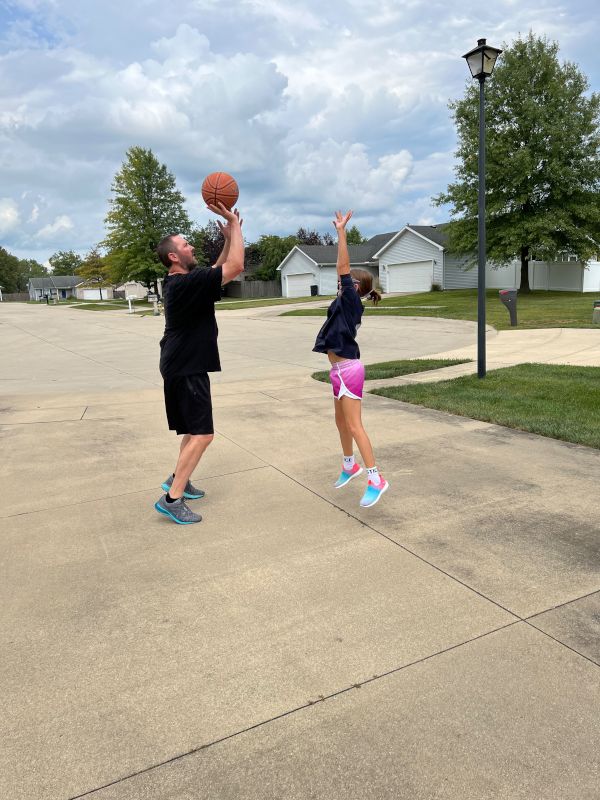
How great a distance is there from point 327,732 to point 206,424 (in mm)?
2300

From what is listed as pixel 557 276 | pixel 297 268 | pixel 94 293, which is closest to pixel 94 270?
pixel 94 293

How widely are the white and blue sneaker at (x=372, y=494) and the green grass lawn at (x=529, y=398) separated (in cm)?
245

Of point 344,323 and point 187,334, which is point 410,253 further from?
point 187,334

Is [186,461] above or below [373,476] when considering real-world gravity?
above

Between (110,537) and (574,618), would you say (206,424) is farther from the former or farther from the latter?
(574,618)

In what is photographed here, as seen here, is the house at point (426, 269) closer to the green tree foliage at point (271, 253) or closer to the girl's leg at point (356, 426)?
the green tree foliage at point (271, 253)

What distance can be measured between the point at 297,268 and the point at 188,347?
174 ft

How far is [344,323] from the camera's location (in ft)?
13.9

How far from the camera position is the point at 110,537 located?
12.5 feet

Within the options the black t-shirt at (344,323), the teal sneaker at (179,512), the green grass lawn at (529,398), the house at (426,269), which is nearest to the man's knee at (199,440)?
the teal sneaker at (179,512)

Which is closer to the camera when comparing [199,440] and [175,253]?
[175,253]

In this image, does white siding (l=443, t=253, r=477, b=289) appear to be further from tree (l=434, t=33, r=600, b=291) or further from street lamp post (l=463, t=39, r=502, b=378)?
street lamp post (l=463, t=39, r=502, b=378)

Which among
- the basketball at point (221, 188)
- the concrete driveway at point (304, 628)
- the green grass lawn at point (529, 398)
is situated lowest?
the concrete driveway at point (304, 628)

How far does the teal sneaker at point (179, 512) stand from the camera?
3.98m
